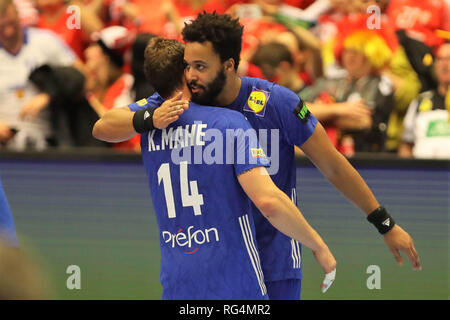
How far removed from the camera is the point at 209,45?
3510 millimetres

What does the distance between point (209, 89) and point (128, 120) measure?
386mm

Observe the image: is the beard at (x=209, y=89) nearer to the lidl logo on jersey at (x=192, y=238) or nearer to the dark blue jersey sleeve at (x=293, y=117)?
the dark blue jersey sleeve at (x=293, y=117)

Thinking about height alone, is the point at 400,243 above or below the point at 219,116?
below

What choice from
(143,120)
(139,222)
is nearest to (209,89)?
(143,120)

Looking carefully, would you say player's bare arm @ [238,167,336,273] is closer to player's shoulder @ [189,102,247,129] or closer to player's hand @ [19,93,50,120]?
player's shoulder @ [189,102,247,129]

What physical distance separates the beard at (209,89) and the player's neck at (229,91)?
0.07 metres

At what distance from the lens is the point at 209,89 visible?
3.51m

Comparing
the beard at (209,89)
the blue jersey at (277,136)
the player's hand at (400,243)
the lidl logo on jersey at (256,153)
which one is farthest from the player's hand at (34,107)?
the lidl logo on jersey at (256,153)

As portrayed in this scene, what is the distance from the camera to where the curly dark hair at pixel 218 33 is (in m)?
3.49

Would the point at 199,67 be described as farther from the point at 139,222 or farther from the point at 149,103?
the point at 139,222

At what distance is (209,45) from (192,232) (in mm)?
831
